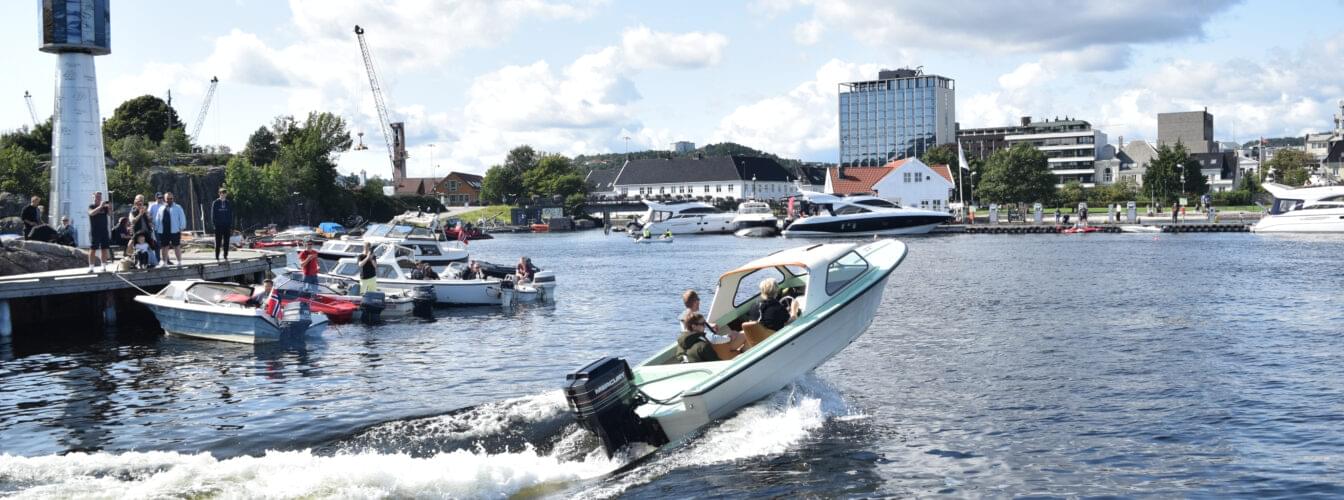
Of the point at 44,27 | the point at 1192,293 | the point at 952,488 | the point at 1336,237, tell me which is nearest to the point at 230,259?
the point at 44,27

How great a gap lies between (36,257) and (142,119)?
3826 inches

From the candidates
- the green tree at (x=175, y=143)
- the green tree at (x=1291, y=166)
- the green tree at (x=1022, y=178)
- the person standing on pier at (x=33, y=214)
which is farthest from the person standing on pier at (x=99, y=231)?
the green tree at (x=1291, y=166)

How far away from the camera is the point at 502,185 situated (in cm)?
17450

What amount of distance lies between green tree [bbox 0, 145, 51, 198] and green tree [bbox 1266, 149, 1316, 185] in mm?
144428

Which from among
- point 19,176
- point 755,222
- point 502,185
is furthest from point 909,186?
point 19,176

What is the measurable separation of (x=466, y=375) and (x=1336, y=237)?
68653mm

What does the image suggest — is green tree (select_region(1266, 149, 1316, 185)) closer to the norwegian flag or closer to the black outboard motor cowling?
the black outboard motor cowling

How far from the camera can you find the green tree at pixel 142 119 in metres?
118

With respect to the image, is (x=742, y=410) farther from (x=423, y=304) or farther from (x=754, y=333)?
(x=423, y=304)

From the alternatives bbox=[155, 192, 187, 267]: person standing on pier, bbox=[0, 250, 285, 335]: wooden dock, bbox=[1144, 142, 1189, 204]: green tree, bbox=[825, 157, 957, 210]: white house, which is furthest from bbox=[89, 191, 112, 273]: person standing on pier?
bbox=[1144, 142, 1189, 204]: green tree

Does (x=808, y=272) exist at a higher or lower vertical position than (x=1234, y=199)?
lower

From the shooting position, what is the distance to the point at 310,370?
2333cm

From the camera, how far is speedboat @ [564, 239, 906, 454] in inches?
566

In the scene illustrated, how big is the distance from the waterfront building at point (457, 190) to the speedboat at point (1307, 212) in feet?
459
